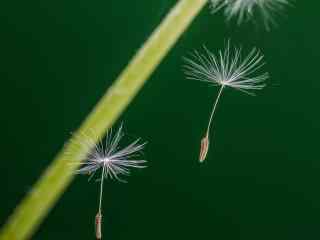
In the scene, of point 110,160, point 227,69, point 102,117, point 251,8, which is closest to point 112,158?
point 110,160

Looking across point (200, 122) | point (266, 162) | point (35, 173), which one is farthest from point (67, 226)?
point (266, 162)

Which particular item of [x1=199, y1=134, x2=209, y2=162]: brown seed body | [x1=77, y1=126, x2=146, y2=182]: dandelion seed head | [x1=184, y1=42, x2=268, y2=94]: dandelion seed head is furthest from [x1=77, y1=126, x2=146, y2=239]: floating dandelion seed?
[x1=184, y1=42, x2=268, y2=94]: dandelion seed head

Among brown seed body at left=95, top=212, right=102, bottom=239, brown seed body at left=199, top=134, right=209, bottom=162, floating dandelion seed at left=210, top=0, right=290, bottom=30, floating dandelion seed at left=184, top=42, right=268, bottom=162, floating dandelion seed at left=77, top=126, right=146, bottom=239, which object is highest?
floating dandelion seed at left=210, top=0, right=290, bottom=30

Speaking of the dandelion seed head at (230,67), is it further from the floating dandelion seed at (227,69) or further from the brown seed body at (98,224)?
the brown seed body at (98,224)

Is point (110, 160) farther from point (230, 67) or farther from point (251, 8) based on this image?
point (251, 8)

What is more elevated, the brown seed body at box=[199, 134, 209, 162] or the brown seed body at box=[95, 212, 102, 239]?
the brown seed body at box=[199, 134, 209, 162]

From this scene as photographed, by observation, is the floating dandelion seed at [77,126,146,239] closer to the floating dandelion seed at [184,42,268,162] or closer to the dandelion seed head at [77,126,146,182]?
the dandelion seed head at [77,126,146,182]
